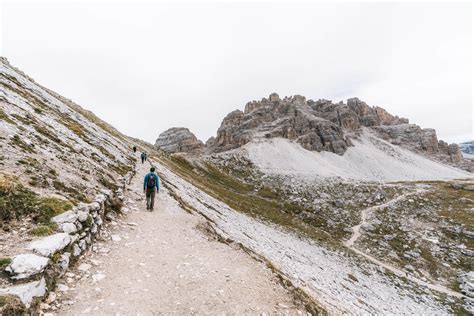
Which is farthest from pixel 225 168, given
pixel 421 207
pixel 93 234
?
pixel 93 234

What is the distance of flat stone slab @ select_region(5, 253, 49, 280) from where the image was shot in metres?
7.09

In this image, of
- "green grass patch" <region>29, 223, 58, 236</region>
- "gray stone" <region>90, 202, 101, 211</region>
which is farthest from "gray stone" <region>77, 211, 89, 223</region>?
"green grass patch" <region>29, 223, 58, 236</region>

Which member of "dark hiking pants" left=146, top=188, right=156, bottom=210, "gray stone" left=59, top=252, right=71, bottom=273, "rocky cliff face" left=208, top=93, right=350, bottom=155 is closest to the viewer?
"gray stone" left=59, top=252, right=71, bottom=273

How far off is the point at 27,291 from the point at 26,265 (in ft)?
3.39

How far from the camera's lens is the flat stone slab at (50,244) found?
8.40 m

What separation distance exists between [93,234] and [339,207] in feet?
249

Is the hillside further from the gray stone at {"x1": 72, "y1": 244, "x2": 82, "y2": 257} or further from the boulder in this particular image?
the gray stone at {"x1": 72, "y1": 244, "x2": 82, "y2": 257}

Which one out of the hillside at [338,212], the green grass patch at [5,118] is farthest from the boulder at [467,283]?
the green grass patch at [5,118]

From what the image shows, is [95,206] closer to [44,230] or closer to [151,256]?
[44,230]

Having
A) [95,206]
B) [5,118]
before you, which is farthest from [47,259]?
[5,118]

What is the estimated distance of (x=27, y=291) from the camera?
22.1ft

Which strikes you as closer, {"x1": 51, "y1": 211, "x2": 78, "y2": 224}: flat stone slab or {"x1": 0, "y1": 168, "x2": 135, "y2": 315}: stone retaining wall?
{"x1": 0, "y1": 168, "x2": 135, "y2": 315}: stone retaining wall

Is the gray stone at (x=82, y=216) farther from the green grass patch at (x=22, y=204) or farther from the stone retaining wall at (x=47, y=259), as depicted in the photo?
the green grass patch at (x=22, y=204)

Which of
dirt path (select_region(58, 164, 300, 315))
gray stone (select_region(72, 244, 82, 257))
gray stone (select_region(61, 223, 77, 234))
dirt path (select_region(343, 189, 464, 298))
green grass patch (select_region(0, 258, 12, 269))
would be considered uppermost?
gray stone (select_region(61, 223, 77, 234))
